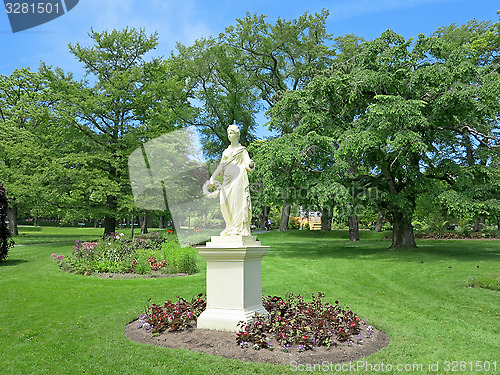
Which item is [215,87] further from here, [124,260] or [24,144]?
[124,260]

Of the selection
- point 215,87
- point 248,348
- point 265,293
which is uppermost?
point 215,87

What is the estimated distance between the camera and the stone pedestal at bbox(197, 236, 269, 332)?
22.2 ft

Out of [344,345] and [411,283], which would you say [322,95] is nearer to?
[411,283]

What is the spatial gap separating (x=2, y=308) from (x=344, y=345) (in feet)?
25.0

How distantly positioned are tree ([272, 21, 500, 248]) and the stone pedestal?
11.1 metres

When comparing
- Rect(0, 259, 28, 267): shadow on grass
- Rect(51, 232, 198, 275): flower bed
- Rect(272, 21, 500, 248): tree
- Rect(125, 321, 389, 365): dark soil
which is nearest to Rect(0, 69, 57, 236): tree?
Rect(0, 259, 28, 267): shadow on grass

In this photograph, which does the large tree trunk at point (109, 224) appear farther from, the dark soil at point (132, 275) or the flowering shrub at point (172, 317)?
the flowering shrub at point (172, 317)

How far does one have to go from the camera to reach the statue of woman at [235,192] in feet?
23.5

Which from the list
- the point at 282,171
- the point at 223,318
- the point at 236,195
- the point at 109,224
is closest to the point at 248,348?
the point at 223,318

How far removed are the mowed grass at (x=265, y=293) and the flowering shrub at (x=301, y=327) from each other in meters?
0.71

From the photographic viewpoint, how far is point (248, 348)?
5910mm

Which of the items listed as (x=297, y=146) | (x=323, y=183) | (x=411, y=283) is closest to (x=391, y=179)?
(x=323, y=183)

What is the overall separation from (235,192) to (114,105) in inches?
837

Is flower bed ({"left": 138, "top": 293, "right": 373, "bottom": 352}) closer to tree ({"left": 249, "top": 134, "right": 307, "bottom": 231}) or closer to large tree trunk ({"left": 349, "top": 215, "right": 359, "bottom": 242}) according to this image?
tree ({"left": 249, "top": 134, "right": 307, "bottom": 231})
